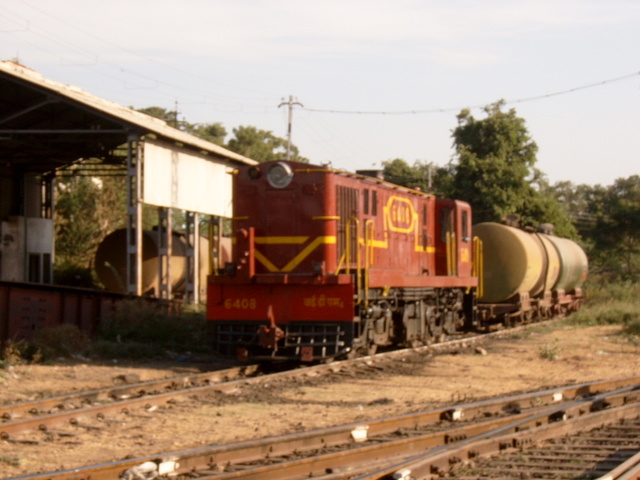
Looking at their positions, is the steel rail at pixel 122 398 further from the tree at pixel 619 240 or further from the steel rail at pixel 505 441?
the tree at pixel 619 240

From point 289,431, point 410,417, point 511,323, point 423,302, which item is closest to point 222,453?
point 289,431

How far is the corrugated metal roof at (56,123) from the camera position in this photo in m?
19.6

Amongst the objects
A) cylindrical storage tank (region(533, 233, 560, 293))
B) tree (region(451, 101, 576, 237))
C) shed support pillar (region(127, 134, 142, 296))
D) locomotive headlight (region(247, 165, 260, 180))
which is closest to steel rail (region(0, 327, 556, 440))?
locomotive headlight (region(247, 165, 260, 180))

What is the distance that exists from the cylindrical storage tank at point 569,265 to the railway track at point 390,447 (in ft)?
55.9

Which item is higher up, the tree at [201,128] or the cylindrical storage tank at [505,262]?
the tree at [201,128]

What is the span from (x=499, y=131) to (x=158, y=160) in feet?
69.3

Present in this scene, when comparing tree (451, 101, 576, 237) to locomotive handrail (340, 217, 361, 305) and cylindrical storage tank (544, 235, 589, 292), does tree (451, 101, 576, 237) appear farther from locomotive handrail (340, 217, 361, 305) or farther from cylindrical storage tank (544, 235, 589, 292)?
locomotive handrail (340, 217, 361, 305)

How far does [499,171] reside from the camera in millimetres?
38688

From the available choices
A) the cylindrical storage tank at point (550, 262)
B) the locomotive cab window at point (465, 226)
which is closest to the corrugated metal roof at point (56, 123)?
the locomotive cab window at point (465, 226)

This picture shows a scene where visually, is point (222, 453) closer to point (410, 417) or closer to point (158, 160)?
point (410, 417)

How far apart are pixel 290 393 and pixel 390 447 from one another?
4160mm

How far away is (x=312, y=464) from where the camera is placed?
6832 mm

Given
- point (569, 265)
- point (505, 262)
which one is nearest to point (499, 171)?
point (569, 265)

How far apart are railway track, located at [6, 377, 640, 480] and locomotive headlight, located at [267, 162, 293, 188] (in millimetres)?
5511
